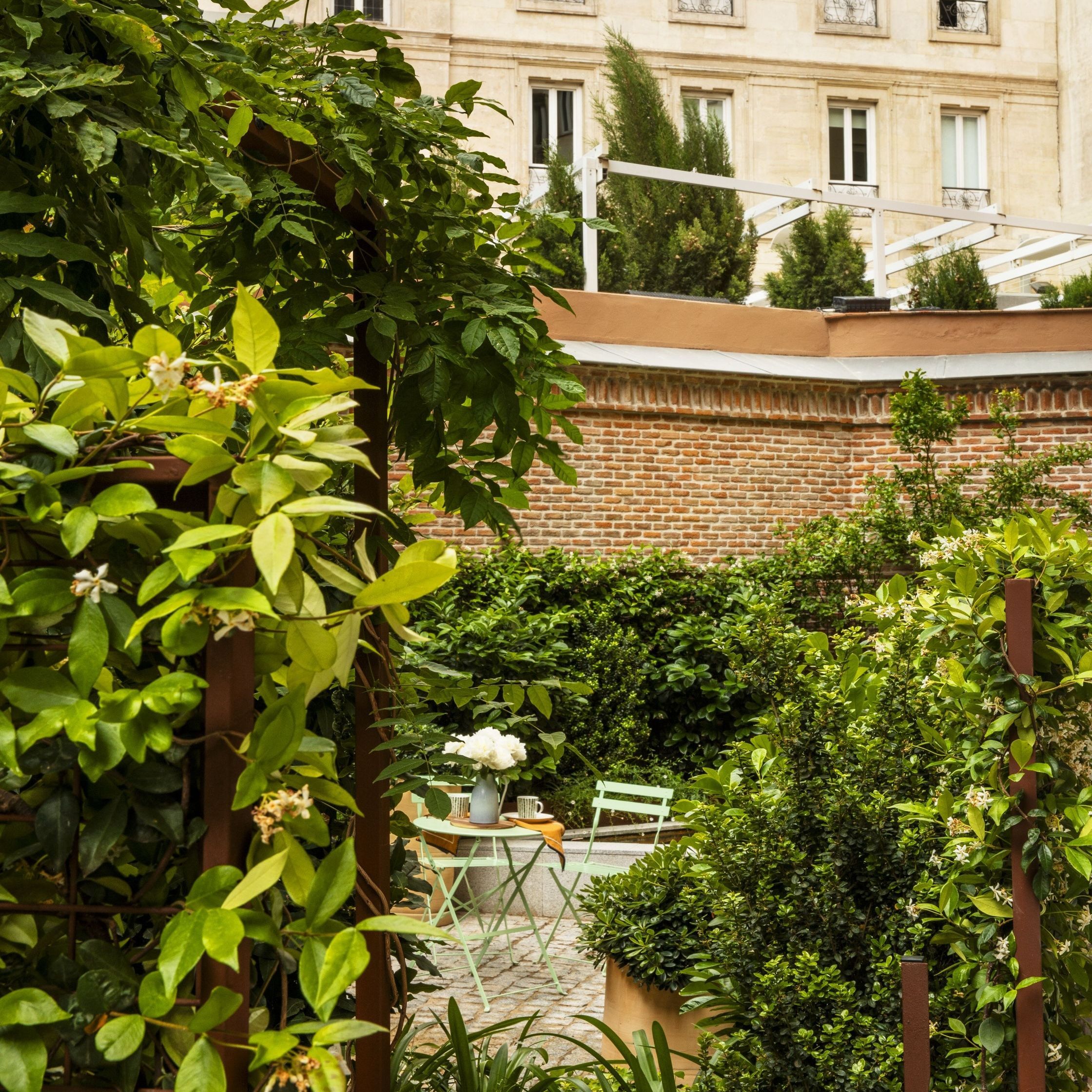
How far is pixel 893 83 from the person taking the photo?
20359 mm

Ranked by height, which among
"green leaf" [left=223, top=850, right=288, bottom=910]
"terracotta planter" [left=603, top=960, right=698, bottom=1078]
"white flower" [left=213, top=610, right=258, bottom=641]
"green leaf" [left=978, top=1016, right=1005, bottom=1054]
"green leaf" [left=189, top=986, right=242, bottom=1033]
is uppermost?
"white flower" [left=213, top=610, right=258, bottom=641]

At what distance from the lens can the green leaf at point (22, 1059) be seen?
1.00 metres

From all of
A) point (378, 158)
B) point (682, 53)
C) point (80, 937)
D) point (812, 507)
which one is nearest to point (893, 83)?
point (682, 53)

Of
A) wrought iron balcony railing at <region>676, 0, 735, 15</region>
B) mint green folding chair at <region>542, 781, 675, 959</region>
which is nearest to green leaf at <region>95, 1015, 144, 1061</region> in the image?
mint green folding chair at <region>542, 781, 675, 959</region>

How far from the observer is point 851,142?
67.4ft

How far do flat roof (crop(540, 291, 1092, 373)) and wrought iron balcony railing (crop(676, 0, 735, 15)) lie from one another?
11.3 metres

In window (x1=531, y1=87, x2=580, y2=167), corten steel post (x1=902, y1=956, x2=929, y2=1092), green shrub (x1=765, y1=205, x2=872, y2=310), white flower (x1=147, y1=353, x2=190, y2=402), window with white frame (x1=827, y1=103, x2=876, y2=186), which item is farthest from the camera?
window with white frame (x1=827, y1=103, x2=876, y2=186)

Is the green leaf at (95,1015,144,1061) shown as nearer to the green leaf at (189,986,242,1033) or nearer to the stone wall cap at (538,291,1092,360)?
the green leaf at (189,986,242,1033)

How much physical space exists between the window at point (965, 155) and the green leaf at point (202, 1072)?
72.5 feet

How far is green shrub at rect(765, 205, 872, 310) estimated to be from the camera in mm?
15727

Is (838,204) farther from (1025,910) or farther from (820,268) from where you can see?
(1025,910)

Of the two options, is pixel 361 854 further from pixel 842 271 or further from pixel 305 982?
pixel 842 271

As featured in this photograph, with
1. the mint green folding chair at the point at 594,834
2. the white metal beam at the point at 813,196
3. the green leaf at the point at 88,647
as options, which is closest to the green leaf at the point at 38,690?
the green leaf at the point at 88,647

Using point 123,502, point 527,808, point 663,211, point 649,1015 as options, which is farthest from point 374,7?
point 123,502
